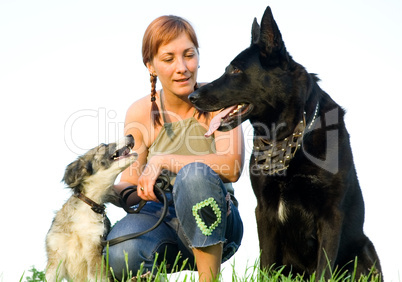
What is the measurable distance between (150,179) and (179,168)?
255 mm

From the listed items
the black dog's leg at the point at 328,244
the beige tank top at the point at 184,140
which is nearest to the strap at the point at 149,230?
the beige tank top at the point at 184,140

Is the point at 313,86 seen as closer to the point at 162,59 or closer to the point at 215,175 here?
the point at 215,175

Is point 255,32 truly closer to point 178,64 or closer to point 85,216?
point 178,64

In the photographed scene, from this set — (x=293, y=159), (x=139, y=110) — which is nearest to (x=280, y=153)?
(x=293, y=159)

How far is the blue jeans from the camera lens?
10.5ft

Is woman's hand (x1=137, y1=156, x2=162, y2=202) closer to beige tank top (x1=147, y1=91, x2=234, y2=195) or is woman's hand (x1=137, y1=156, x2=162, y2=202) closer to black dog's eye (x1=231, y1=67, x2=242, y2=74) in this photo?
beige tank top (x1=147, y1=91, x2=234, y2=195)

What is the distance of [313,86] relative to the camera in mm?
3232

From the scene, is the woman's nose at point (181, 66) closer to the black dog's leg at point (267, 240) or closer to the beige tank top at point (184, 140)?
the beige tank top at point (184, 140)

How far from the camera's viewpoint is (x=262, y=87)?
326 cm

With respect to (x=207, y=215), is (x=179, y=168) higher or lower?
higher

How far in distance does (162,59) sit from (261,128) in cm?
102

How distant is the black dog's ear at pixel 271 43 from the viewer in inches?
124

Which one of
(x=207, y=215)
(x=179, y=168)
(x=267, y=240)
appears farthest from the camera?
(x=179, y=168)

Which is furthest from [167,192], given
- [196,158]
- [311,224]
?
[311,224]
